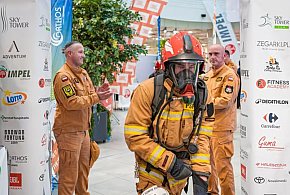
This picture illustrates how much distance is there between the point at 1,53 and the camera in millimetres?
2746

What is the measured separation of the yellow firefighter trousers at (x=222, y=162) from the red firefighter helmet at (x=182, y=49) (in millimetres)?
1722

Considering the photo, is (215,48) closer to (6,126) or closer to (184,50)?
(184,50)

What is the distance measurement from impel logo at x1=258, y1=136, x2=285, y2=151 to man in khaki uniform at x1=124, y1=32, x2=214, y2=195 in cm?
96

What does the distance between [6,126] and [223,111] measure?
6.90 feet

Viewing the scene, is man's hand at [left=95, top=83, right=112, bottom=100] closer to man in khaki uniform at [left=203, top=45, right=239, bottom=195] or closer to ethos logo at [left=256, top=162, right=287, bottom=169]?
man in khaki uniform at [left=203, top=45, right=239, bottom=195]

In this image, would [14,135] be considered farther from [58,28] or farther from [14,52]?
[58,28]

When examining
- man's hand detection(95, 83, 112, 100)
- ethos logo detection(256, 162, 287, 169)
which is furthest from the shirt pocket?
ethos logo detection(256, 162, 287, 169)

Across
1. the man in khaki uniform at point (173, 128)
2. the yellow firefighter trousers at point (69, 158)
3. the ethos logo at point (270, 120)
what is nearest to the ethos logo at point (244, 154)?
the ethos logo at point (270, 120)

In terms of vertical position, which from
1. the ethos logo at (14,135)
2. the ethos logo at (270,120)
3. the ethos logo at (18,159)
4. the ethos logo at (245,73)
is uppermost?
the ethos logo at (245,73)

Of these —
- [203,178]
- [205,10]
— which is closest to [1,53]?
[203,178]

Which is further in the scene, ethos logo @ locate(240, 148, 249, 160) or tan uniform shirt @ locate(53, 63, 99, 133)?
tan uniform shirt @ locate(53, 63, 99, 133)

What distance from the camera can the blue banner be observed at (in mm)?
4641

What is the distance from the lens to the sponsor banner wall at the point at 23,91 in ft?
8.92

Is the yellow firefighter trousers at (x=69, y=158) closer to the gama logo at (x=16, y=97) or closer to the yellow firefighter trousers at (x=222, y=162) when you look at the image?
the gama logo at (x=16, y=97)
